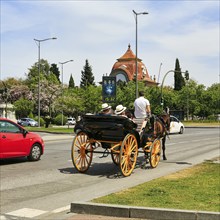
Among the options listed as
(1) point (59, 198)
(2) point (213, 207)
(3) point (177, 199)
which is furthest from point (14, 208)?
(2) point (213, 207)

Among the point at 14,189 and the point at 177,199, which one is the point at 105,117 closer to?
the point at 14,189

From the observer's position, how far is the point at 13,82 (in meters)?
112

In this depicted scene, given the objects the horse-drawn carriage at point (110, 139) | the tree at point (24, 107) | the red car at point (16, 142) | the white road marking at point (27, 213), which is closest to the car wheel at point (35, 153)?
the red car at point (16, 142)

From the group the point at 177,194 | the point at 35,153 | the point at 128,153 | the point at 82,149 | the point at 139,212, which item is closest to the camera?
the point at 139,212

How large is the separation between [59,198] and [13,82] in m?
107

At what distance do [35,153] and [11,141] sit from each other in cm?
137

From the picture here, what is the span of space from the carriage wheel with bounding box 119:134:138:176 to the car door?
4.21 m

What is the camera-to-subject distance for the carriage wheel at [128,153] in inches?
426

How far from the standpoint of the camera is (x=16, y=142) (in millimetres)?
13531

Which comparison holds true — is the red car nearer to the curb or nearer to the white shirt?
the white shirt

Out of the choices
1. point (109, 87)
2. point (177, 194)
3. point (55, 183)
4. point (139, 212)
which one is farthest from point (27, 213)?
point (109, 87)

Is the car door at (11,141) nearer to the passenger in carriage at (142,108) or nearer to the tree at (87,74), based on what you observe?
the passenger in carriage at (142,108)

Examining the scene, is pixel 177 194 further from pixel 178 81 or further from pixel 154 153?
pixel 178 81

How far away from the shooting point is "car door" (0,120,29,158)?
516 inches
